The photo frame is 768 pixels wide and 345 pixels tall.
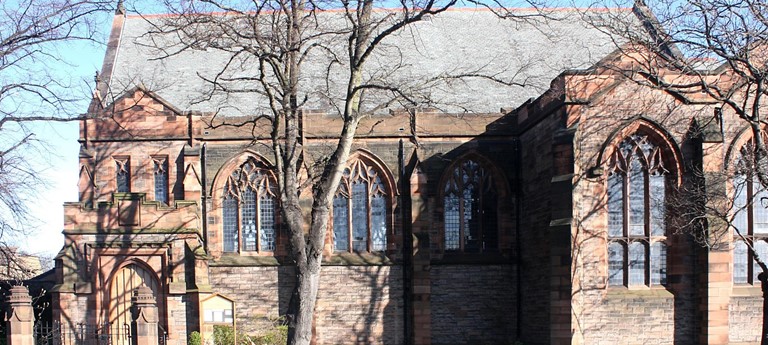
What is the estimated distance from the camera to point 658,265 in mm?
18984

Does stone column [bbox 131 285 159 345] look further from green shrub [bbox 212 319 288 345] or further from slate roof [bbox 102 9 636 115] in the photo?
slate roof [bbox 102 9 636 115]

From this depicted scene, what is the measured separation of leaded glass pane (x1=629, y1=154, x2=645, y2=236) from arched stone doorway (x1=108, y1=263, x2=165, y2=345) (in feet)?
38.8

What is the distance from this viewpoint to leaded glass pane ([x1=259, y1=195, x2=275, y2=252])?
2303 centimetres

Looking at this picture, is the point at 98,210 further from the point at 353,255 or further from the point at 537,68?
the point at 537,68

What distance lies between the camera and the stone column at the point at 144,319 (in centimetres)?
1462

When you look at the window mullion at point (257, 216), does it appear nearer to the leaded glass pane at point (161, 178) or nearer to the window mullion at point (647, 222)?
the leaded glass pane at point (161, 178)

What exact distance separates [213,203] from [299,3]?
925 cm

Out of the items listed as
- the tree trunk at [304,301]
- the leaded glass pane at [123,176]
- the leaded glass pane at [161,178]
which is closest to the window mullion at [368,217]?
the leaded glass pane at [161,178]

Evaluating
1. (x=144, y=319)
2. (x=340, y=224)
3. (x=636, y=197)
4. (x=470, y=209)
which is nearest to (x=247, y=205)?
(x=340, y=224)

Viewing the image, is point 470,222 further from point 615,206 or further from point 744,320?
point 744,320

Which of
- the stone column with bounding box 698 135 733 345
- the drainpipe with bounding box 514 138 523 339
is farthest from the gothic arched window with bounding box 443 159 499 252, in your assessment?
the stone column with bounding box 698 135 733 345

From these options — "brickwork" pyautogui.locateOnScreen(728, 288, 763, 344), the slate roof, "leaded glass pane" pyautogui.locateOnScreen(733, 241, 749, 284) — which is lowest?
"brickwork" pyautogui.locateOnScreen(728, 288, 763, 344)

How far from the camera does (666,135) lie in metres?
18.8

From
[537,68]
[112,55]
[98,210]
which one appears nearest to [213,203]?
[98,210]
